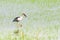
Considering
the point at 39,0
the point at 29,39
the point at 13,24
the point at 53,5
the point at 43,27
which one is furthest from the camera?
the point at 39,0

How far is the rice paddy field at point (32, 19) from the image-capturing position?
730 centimetres

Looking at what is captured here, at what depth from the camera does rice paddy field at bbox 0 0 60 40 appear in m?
7.30

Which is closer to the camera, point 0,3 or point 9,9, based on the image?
point 9,9

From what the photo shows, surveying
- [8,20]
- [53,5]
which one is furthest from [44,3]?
[8,20]

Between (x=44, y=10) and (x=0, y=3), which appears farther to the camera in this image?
(x=0, y=3)

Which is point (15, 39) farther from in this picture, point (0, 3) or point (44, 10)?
point (0, 3)

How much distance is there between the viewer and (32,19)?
31.0 ft

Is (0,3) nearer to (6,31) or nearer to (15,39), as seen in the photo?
(6,31)

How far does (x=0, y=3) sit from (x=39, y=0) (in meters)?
1.65

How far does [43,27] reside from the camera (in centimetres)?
825

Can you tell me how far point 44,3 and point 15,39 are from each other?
214 inches

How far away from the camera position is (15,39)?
6.89m

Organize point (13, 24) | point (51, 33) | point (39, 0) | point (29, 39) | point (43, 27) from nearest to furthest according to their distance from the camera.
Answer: point (29, 39)
point (51, 33)
point (43, 27)
point (13, 24)
point (39, 0)

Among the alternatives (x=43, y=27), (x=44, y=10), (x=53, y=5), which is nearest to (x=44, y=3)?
(x=53, y=5)
